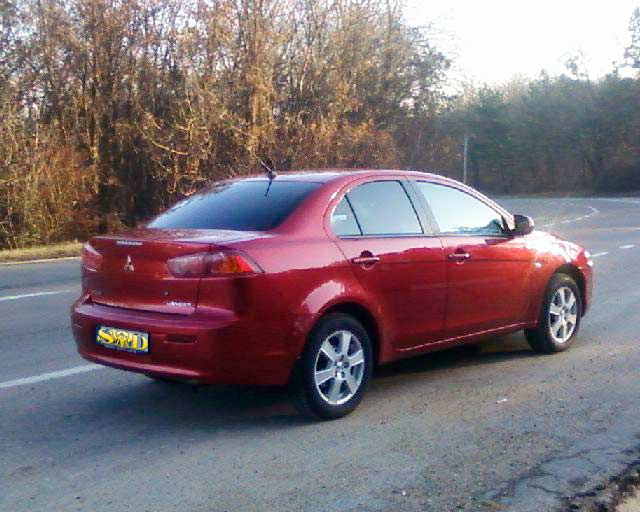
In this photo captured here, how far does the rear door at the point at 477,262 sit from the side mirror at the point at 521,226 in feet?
0.19

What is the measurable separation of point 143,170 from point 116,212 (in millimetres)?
1723

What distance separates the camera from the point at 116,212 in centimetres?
3147

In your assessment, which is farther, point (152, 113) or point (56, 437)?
point (152, 113)

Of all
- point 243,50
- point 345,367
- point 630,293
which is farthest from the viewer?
point 243,50

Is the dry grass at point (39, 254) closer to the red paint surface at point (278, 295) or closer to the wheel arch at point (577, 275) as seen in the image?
the wheel arch at point (577, 275)

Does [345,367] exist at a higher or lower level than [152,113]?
lower

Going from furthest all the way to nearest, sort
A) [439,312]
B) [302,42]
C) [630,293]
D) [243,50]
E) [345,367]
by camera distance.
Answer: [302,42]
[243,50]
[630,293]
[439,312]
[345,367]

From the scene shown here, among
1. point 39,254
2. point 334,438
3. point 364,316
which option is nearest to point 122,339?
point 334,438

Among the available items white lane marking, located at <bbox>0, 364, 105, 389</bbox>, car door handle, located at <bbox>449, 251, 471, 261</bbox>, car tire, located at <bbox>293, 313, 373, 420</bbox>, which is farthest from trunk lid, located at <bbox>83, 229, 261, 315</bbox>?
car door handle, located at <bbox>449, 251, 471, 261</bbox>

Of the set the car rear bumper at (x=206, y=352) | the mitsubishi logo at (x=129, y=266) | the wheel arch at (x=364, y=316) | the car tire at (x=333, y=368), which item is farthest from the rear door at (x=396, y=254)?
the mitsubishi logo at (x=129, y=266)

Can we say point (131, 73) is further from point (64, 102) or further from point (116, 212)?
point (116, 212)

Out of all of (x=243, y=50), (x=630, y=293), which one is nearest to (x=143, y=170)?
(x=243, y=50)

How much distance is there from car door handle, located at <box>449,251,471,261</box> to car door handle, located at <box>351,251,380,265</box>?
0.81 m

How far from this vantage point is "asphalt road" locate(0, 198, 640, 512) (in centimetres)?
468
